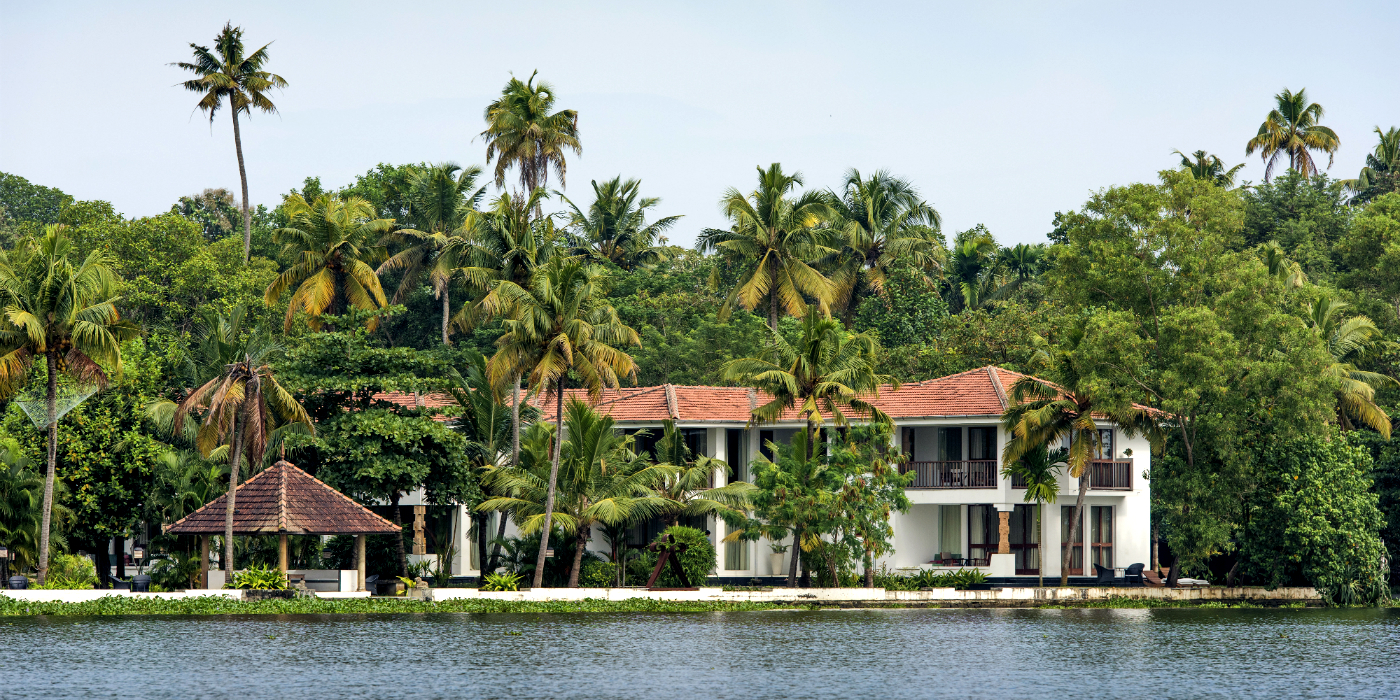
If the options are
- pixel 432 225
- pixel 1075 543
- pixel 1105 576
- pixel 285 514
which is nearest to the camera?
pixel 285 514

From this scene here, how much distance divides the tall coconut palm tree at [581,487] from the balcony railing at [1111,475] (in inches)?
532

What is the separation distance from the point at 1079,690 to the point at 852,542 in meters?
15.7

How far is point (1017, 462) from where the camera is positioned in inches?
1658

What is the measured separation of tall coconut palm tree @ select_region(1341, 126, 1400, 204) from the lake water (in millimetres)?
36172

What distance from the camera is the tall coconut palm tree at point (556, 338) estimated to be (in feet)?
124

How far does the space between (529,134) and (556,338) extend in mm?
18214

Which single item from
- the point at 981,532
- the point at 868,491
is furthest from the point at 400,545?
the point at 981,532

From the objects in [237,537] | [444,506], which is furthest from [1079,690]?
[237,537]

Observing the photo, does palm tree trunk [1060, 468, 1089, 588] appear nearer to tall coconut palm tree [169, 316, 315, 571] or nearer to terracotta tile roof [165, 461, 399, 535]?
terracotta tile roof [165, 461, 399, 535]

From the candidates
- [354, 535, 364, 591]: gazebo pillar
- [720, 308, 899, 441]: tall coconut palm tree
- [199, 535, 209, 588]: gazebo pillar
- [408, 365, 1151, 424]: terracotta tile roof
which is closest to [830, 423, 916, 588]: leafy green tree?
[720, 308, 899, 441]: tall coconut palm tree

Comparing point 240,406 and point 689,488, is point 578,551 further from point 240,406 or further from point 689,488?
point 240,406

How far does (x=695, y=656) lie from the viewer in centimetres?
2712

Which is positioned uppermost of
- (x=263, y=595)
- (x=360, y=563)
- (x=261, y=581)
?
(x=360, y=563)

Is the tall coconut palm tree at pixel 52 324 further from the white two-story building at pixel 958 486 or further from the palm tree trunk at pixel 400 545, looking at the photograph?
the white two-story building at pixel 958 486
